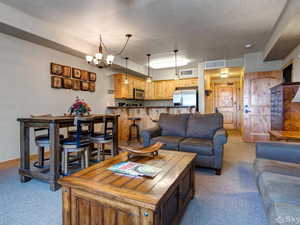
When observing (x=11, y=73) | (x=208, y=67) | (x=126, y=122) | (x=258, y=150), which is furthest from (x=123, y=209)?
(x=208, y=67)

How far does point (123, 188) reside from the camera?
1145mm

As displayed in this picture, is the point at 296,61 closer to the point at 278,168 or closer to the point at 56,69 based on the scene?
the point at 278,168

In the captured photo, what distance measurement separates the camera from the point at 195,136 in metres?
3.21

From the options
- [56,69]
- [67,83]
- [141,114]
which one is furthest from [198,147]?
[56,69]

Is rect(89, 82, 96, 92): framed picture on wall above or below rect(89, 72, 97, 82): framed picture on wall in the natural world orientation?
below

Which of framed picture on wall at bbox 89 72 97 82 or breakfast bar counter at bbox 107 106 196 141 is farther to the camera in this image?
breakfast bar counter at bbox 107 106 196 141

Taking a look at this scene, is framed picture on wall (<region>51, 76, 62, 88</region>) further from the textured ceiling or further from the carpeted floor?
→ the carpeted floor

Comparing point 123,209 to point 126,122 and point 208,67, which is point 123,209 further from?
point 208,67

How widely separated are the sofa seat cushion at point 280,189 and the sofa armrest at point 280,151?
0.57 meters

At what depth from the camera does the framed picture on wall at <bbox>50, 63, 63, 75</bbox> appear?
3.75 metres

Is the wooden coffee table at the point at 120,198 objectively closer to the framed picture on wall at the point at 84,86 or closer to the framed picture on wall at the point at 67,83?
the framed picture on wall at the point at 67,83

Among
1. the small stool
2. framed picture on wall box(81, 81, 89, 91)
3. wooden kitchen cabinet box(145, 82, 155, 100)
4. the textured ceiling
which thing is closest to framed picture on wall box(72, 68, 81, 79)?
framed picture on wall box(81, 81, 89, 91)

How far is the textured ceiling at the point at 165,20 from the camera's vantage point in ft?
8.77

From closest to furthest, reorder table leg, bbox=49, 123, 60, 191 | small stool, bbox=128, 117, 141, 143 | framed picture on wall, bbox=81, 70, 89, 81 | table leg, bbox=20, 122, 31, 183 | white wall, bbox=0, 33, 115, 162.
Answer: table leg, bbox=49, 123, 60, 191 < table leg, bbox=20, 122, 31, 183 < white wall, bbox=0, 33, 115, 162 < framed picture on wall, bbox=81, 70, 89, 81 < small stool, bbox=128, 117, 141, 143
